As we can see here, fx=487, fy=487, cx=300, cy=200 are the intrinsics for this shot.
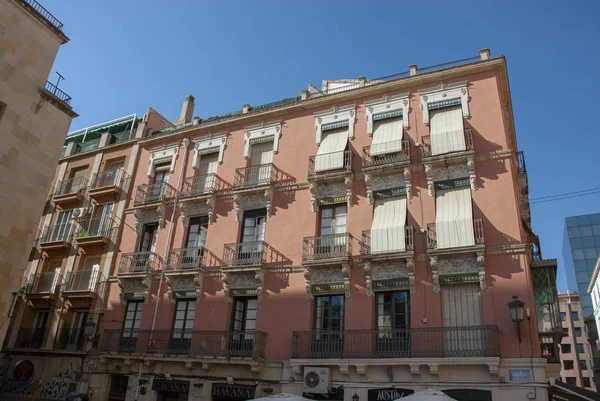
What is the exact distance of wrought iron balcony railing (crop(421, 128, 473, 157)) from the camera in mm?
16875

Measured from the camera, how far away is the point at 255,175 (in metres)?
20.9

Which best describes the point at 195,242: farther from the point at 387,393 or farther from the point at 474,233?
the point at 474,233

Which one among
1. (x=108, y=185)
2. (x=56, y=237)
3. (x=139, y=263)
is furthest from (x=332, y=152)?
(x=56, y=237)

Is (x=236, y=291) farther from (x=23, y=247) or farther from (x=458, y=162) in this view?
(x=458, y=162)

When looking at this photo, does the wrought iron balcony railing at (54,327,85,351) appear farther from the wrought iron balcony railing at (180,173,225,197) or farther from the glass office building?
the glass office building

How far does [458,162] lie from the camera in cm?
1691

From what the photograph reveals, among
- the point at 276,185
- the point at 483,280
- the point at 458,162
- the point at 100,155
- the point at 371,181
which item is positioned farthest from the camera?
the point at 100,155

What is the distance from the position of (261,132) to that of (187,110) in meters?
8.23

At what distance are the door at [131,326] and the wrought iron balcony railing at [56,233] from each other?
5.88 m

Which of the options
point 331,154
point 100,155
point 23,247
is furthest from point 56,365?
point 331,154

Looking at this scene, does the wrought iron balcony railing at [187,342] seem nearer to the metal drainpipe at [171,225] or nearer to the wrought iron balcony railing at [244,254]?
the metal drainpipe at [171,225]

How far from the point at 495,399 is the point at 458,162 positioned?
7617 mm

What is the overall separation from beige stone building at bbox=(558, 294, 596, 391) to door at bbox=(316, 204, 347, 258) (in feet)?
213

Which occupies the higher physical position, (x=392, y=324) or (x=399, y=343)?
(x=392, y=324)
